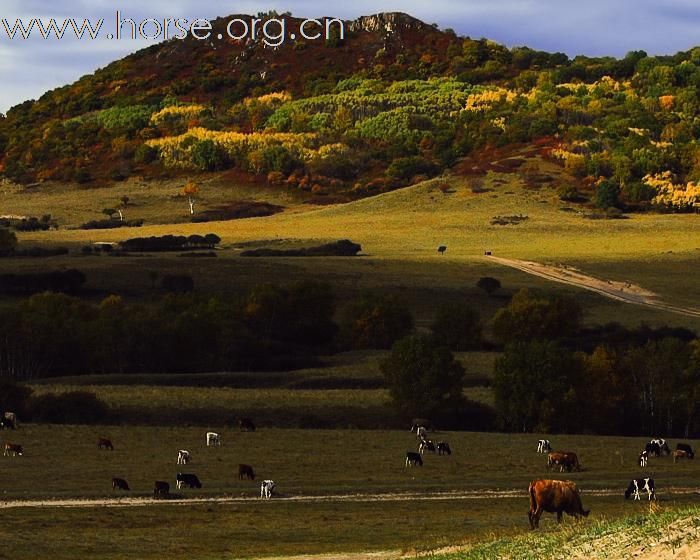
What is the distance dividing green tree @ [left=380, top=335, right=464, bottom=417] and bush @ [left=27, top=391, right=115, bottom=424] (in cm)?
1206

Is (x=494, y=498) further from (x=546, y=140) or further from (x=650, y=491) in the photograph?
Answer: (x=546, y=140)

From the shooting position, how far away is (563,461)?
49.6m

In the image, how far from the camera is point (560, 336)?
3452 inches

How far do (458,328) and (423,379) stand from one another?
22.1 meters

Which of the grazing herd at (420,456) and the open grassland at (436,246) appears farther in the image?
the open grassland at (436,246)

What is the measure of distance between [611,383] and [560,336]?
65.2ft

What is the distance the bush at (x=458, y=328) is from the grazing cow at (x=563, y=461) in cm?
3622

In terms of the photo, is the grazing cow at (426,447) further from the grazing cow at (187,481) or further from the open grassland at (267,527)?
the grazing cow at (187,481)

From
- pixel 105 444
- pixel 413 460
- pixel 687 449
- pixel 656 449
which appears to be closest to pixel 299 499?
pixel 413 460

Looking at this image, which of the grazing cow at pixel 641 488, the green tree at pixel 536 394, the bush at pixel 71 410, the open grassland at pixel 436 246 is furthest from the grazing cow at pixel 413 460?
the open grassland at pixel 436 246

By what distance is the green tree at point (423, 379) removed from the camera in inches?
2576

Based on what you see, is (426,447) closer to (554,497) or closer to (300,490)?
(300,490)

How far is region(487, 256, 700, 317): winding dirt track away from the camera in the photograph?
107294 millimetres

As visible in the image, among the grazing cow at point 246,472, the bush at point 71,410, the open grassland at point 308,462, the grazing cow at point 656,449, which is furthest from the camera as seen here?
the bush at point 71,410
